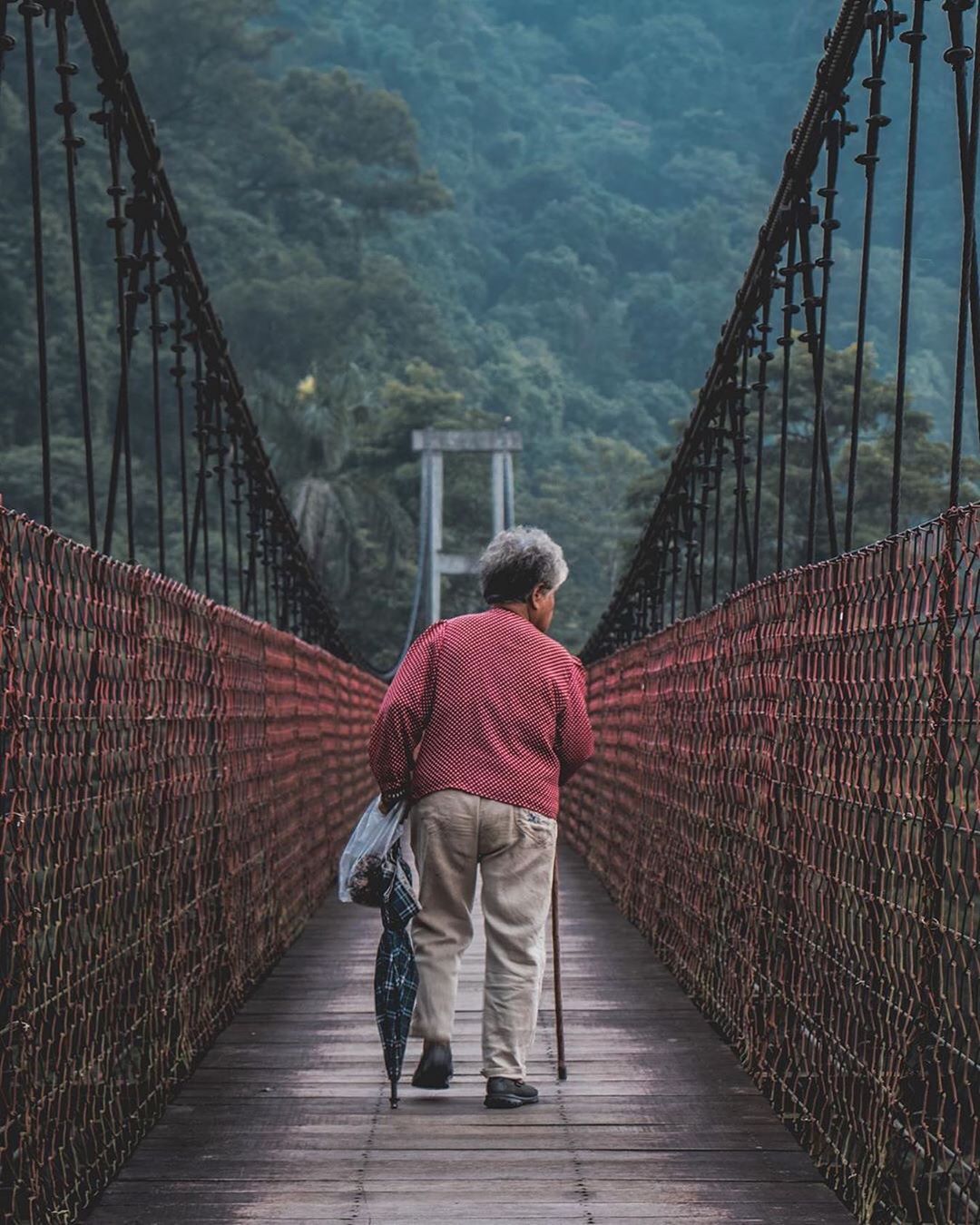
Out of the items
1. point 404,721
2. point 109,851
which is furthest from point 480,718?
point 109,851

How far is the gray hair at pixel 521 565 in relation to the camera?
146 inches

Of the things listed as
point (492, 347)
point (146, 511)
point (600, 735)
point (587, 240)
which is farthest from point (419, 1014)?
point (587, 240)

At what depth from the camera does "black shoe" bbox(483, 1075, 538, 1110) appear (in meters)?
3.46

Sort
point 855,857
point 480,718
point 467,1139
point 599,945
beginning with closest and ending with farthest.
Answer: point 855,857 < point 467,1139 < point 480,718 < point 599,945

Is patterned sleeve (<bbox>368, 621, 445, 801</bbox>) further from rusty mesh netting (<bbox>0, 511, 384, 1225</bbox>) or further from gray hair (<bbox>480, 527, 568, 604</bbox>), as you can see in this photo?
rusty mesh netting (<bbox>0, 511, 384, 1225</bbox>)

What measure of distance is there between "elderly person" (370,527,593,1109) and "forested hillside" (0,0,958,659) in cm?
1820

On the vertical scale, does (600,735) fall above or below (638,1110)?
above

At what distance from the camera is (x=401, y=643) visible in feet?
107

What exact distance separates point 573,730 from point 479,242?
56.8m

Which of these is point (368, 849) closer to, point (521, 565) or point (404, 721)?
point (404, 721)

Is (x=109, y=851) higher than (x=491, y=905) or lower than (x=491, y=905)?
higher

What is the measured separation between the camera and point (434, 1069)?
3.64 m

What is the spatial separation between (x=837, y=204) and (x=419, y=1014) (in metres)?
54.2

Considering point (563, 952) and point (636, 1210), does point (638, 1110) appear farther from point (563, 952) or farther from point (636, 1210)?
point (563, 952)
